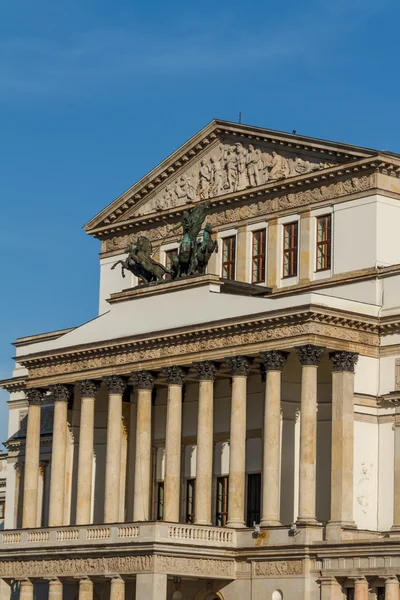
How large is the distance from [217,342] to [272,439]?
5.04 metres

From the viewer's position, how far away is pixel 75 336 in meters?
71.6

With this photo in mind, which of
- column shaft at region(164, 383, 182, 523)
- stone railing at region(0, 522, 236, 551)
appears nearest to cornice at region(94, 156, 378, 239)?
column shaft at region(164, 383, 182, 523)

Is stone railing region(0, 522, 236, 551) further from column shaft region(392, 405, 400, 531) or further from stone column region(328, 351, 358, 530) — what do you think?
column shaft region(392, 405, 400, 531)

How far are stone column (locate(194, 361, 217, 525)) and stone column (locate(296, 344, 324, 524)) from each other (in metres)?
4.70

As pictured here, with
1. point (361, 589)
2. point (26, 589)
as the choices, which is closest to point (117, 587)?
point (26, 589)

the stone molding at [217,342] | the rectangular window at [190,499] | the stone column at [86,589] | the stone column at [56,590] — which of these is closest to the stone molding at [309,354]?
the stone molding at [217,342]

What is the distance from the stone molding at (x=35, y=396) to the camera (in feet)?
239

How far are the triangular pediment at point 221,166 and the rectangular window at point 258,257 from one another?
2115 millimetres

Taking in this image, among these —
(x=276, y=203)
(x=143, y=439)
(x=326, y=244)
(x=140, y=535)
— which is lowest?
(x=140, y=535)

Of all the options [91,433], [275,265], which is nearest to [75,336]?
[91,433]

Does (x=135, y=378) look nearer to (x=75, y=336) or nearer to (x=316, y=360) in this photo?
(x=75, y=336)

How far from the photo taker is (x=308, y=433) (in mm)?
60969

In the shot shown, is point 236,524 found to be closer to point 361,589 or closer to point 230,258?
point 361,589

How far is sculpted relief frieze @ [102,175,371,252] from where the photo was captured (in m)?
67.4
